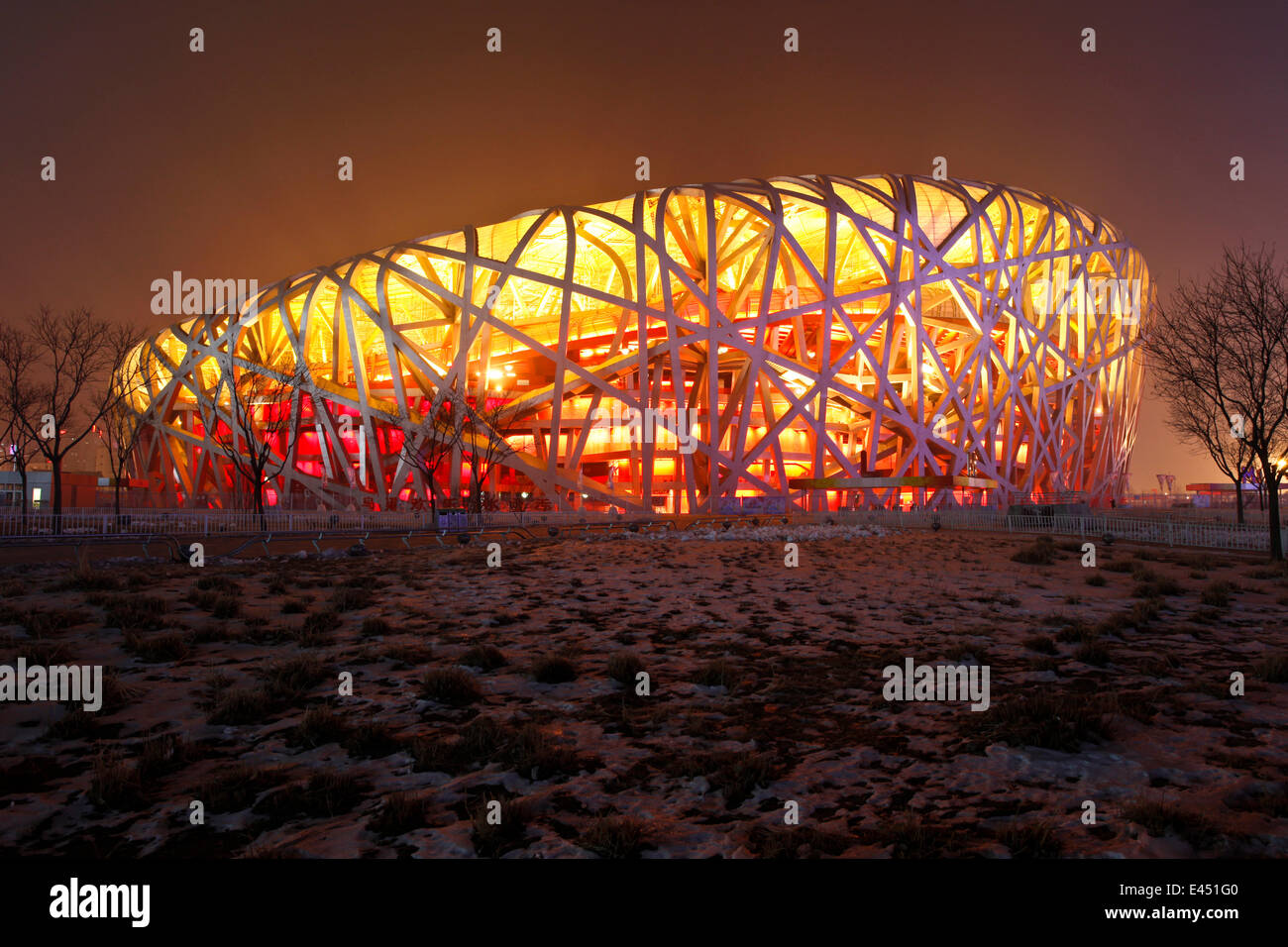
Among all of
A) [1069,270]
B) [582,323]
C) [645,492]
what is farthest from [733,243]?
[1069,270]

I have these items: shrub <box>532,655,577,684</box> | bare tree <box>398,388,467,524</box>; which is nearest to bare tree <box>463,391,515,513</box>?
bare tree <box>398,388,467,524</box>

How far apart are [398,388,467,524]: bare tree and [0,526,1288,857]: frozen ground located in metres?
33.5

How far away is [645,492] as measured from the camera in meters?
44.9

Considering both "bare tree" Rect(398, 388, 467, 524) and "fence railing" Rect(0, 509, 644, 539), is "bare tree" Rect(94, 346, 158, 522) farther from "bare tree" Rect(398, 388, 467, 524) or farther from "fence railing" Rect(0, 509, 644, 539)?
"fence railing" Rect(0, 509, 644, 539)

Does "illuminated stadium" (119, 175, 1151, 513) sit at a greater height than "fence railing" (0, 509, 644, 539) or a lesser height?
greater

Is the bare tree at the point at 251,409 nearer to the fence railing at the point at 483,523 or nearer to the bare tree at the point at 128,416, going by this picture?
the bare tree at the point at 128,416

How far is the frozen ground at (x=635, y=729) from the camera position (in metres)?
3.62

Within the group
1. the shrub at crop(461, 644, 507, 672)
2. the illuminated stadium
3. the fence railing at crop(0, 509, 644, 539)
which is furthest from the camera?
the illuminated stadium

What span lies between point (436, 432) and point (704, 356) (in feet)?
66.0

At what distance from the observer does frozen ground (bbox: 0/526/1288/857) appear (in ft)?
11.9

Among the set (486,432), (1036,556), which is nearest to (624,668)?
(1036,556)

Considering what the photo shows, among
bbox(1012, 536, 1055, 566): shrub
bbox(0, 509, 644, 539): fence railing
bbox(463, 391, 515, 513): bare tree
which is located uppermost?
bbox(463, 391, 515, 513): bare tree

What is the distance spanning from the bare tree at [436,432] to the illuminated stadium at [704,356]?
0.50 metres
